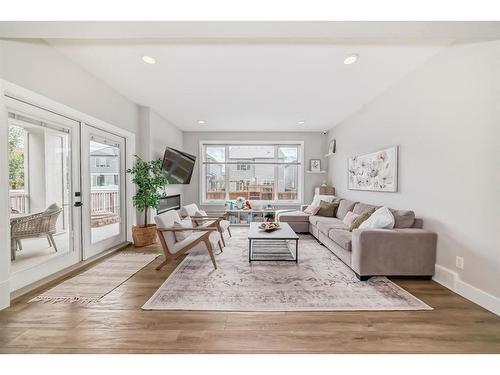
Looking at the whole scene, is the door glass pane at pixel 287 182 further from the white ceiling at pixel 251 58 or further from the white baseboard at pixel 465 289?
the white baseboard at pixel 465 289

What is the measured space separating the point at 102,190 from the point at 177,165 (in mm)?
1938

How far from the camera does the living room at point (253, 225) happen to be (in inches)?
73.7

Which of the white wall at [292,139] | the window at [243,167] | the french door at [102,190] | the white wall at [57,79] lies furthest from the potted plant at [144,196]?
the window at [243,167]

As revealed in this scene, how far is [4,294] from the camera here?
2.18 meters

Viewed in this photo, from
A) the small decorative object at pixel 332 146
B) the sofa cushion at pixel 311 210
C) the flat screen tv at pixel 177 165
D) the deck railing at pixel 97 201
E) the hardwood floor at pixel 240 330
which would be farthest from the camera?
the small decorative object at pixel 332 146

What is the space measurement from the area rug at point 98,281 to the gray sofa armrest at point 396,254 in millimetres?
2900

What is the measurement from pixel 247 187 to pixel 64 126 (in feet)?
15.1

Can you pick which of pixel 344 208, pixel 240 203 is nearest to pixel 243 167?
pixel 240 203

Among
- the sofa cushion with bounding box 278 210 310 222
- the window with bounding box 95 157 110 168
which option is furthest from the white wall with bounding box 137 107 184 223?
the sofa cushion with bounding box 278 210 310 222

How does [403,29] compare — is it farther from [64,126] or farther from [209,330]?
[64,126]

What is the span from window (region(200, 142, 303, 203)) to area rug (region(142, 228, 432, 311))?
3.49 m

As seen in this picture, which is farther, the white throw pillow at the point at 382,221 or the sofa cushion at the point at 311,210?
the sofa cushion at the point at 311,210
